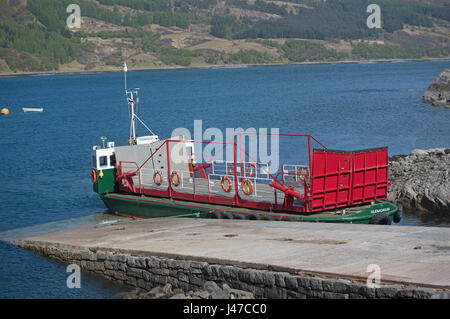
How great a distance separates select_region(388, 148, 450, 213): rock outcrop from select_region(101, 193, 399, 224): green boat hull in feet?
14.8

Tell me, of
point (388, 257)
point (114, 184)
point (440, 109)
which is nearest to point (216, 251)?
point (388, 257)

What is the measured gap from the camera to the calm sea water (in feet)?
67.8

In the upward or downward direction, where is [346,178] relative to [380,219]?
upward

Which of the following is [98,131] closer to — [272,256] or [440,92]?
[440,92]

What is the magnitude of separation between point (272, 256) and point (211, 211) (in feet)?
25.2

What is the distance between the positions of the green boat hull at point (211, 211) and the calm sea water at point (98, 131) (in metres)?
1.80

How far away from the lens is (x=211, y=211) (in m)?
22.1

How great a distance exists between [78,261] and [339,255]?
27.3 ft

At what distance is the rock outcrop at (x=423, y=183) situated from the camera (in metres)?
24.8

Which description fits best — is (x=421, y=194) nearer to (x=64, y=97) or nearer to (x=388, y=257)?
(x=388, y=257)

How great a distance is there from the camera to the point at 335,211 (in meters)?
20.2

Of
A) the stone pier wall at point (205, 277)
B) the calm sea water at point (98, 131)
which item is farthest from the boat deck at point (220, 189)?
the stone pier wall at point (205, 277)

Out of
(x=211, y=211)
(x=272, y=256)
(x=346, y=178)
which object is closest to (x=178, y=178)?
(x=211, y=211)

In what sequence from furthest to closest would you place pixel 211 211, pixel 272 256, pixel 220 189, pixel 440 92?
pixel 440 92 < pixel 220 189 < pixel 211 211 < pixel 272 256
